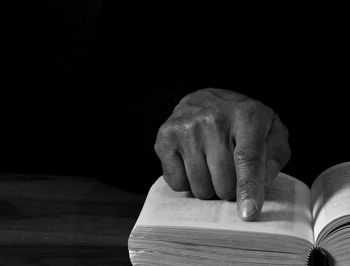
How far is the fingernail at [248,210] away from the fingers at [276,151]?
0.11 metres

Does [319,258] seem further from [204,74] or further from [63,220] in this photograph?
[204,74]

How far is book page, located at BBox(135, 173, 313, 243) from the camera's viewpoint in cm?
91

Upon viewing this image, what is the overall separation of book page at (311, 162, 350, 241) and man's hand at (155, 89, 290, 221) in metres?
0.08

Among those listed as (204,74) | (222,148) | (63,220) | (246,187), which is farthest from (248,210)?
(204,74)

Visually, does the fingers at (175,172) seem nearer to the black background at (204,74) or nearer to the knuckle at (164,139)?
the knuckle at (164,139)

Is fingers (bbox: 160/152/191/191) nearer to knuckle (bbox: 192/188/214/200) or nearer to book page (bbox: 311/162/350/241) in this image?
knuckle (bbox: 192/188/214/200)

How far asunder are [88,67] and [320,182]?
77cm

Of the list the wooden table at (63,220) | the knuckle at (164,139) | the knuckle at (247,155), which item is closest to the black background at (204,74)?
the wooden table at (63,220)

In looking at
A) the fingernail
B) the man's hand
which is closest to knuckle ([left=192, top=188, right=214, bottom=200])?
the man's hand

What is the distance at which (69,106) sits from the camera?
2.37 meters

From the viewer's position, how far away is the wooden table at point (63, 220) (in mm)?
1048

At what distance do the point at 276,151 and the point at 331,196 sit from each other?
5.3 inches

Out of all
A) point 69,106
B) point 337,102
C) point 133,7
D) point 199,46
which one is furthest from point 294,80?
point 69,106

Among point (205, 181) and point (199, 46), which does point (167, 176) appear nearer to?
point (205, 181)
